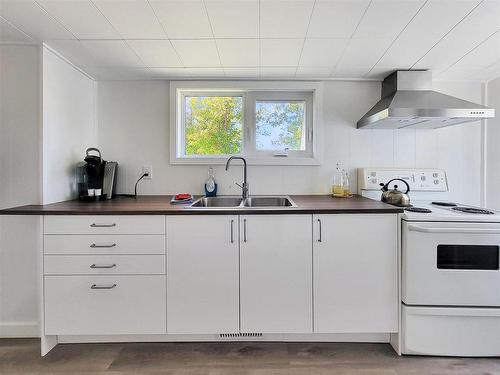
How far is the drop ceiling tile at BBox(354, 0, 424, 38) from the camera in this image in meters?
1.27

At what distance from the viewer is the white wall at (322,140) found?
2.25 meters

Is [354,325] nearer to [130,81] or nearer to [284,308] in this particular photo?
[284,308]

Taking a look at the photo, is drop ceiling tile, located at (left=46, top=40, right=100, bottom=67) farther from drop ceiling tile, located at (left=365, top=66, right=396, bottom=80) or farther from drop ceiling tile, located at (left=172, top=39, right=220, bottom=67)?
drop ceiling tile, located at (left=365, top=66, right=396, bottom=80)

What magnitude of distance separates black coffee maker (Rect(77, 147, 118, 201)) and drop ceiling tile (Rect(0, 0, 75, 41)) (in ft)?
2.45

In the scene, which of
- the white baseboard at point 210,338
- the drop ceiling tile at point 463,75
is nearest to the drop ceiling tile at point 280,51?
→ the drop ceiling tile at point 463,75

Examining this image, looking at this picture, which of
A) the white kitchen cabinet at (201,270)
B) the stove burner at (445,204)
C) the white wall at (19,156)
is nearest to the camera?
the white kitchen cabinet at (201,270)

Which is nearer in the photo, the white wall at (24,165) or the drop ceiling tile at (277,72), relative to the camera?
the white wall at (24,165)

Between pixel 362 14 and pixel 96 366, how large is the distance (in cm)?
241

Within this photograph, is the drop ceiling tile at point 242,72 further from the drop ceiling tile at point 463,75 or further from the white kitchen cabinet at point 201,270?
the drop ceiling tile at point 463,75

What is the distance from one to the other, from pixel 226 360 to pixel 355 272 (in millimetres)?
932

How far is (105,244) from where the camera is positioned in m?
1.58

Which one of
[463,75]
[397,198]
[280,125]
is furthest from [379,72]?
[397,198]

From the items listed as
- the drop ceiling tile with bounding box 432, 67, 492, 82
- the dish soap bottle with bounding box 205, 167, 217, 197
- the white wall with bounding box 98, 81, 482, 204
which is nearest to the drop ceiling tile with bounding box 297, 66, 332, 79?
the white wall with bounding box 98, 81, 482, 204

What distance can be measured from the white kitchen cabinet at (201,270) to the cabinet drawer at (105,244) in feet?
0.32
